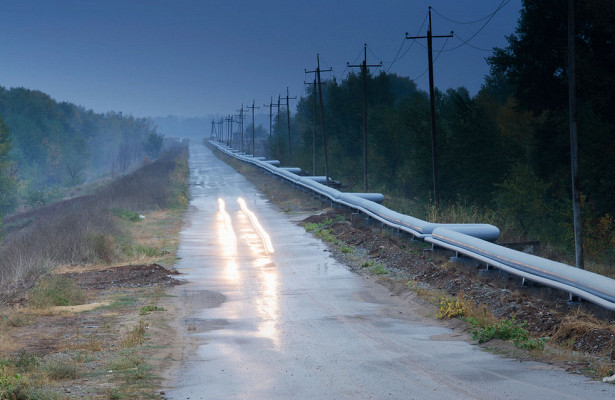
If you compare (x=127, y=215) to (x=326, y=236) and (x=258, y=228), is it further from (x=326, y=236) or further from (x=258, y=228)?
(x=326, y=236)

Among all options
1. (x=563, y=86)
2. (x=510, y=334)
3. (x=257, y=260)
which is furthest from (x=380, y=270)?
(x=563, y=86)

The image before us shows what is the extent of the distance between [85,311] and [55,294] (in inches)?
44.3

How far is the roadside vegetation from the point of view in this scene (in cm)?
859

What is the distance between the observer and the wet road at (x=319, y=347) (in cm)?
823

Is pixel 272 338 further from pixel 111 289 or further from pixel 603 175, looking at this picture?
pixel 603 175

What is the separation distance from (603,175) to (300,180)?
17.4 meters

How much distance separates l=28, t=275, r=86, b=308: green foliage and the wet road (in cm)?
212

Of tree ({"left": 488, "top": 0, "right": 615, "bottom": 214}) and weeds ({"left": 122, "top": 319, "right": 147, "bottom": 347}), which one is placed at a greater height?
tree ({"left": 488, "top": 0, "right": 615, "bottom": 214})

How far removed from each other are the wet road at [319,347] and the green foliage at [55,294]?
6.96 feet

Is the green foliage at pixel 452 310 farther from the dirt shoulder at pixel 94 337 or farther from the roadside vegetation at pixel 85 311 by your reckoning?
the roadside vegetation at pixel 85 311

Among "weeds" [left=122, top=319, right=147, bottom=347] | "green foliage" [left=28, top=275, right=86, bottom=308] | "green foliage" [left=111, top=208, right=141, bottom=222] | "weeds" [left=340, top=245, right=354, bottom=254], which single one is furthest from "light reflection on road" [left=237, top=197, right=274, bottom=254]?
"weeds" [left=122, top=319, right=147, bottom=347]

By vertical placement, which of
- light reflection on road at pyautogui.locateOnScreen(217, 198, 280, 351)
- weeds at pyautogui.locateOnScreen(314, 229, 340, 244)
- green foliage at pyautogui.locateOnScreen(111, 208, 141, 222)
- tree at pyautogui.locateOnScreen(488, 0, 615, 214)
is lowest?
light reflection on road at pyautogui.locateOnScreen(217, 198, 280, 351)

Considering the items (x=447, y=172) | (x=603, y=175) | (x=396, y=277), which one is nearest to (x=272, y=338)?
(x=396, y=277)

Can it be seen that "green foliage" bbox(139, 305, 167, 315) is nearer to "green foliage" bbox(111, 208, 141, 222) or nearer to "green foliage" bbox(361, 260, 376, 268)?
"green foliage" bbox(361, 260, 376, 268)
